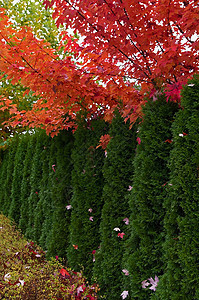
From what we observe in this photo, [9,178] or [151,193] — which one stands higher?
[151,193]

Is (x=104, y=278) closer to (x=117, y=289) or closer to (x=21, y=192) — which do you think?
(x=117, y=289)

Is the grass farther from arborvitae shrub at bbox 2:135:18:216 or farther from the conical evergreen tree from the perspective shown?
arborvitae shrub at bbox 2:135:18:216

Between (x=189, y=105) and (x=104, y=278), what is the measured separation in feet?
8.00

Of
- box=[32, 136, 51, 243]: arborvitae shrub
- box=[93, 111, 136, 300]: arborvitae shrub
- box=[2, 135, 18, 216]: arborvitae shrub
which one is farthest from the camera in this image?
box=[2, 135, 18, 216]: arborvitae shrub

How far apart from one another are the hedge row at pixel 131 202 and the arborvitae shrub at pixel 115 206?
0.01 metres

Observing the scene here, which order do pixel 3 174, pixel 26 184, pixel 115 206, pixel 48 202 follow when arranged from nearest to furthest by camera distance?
pixel 115 206 < pixel 48 202 < pixel 26 184 < pixel 3 174

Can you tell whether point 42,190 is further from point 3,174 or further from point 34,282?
point 3,174

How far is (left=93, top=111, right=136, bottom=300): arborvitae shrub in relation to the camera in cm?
365

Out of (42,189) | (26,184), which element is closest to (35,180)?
(42,189)

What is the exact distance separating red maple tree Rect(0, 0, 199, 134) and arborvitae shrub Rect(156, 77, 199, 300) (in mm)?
404

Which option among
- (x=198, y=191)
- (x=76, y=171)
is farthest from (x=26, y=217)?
(x=198, y=191)

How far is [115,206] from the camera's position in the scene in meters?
3.76

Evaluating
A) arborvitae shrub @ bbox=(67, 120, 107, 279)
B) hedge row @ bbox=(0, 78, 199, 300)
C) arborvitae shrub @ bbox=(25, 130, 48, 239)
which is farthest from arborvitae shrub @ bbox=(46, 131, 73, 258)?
arborvitae shrub @ bbox=(25, 130, 48, 239)

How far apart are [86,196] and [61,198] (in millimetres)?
925
